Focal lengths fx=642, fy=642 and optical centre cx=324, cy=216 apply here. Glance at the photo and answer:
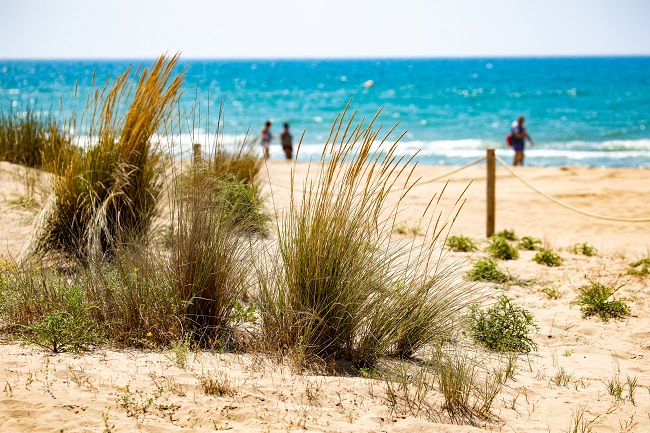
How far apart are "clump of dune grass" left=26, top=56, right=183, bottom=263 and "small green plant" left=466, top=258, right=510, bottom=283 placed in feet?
9.10

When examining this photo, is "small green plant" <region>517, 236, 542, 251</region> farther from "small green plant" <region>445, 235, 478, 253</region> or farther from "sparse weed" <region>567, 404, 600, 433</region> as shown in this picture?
"sparse weed" <region>567, 404, 600, 433</region>

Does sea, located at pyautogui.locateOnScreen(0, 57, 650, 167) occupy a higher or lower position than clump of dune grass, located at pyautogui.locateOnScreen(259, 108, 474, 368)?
higher

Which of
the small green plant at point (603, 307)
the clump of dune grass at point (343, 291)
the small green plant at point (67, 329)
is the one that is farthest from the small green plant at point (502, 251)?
the small green plant at point (67, 329)

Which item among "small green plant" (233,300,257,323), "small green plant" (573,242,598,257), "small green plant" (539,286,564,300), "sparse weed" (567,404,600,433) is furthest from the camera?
"small green plant" (573,242,598,257)

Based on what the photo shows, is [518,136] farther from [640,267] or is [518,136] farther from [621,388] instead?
[621,388]

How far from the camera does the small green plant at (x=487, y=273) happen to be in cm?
553

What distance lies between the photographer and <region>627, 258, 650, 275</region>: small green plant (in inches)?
224

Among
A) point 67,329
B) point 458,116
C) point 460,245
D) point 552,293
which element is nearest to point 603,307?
point 552,293

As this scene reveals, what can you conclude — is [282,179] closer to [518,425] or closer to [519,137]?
[519,137]

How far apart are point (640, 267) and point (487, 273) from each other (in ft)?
5.54

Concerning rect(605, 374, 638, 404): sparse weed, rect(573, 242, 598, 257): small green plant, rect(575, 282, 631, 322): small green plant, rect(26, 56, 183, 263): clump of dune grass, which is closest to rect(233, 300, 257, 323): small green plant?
rect(26, 56, 183, 263): clump of dune grass

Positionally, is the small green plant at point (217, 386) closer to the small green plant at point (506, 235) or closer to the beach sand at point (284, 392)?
the beach sand at point (284, 392)

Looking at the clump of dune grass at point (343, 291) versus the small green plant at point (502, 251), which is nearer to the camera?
the clump of dune grass at point (343, 291)

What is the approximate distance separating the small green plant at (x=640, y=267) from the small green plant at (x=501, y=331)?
209 cm
